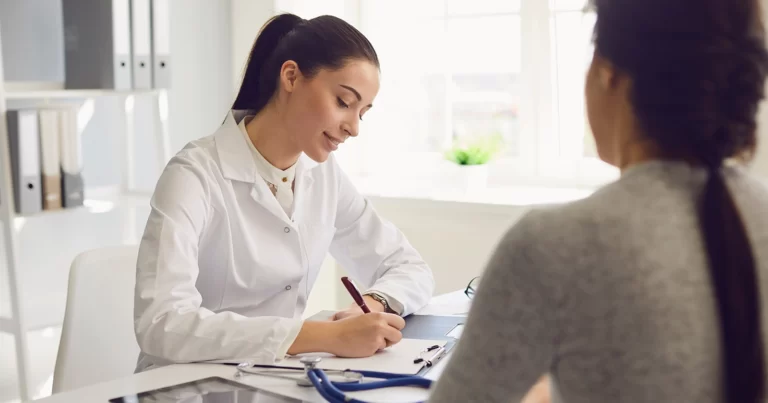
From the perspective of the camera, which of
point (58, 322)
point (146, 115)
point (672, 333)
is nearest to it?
point (672, 333)

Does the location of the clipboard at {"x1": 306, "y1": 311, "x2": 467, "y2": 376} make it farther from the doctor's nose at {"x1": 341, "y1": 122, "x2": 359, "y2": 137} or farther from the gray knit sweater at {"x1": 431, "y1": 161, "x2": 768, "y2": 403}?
the gray knit sweater at {"x1": 431, "y1": 161, "x2": 768, "y2": 403}

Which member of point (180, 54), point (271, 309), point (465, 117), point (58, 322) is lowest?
point (58, 322)

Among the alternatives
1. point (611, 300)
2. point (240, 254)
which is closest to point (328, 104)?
point (240, 254)

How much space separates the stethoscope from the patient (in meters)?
0.52

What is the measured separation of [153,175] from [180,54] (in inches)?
17.7

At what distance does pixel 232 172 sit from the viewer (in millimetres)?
1822

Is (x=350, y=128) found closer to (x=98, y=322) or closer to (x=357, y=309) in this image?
(x=357, y=309)

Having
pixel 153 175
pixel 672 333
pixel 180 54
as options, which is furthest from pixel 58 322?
pixel 672 333

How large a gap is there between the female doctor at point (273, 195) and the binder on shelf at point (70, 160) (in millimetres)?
824

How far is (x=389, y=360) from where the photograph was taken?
1414 millimetres

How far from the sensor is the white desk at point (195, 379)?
4.04ft

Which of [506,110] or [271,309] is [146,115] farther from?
[271,309]

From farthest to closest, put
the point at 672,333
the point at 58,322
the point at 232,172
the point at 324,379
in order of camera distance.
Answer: the point at 58,322 → the point at 232,172 → the point at 324,379 → the point at 672,333

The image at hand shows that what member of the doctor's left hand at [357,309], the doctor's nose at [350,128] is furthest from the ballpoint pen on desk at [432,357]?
the doctor's nose at [350,128]
